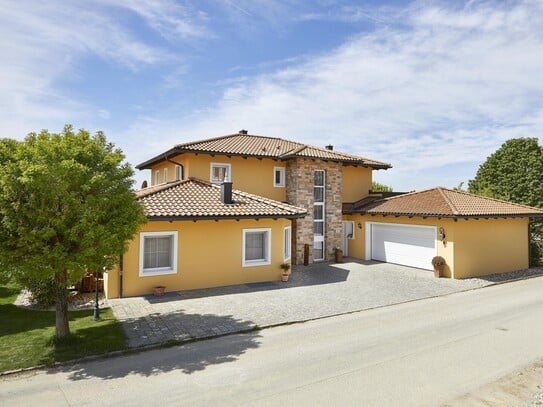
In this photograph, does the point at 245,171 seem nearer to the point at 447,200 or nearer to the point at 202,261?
the point at 202,261

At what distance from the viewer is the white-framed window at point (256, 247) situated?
16641 mm

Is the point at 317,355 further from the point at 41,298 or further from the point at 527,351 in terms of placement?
the point at 41,298

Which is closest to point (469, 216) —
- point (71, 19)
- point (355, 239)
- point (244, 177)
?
point (355, 239)

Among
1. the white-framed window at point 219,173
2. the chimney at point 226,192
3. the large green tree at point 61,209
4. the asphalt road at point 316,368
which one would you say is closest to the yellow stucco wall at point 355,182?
the white-framed window at point 219,173

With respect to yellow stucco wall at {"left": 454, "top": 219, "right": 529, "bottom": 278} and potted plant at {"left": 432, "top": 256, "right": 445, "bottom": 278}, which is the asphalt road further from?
yellow stucco wall at {"left": 454, "top": 219, "right": 529, "bottom": 278}

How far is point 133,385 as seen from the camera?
7258 mm

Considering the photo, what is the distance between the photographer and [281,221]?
17.4 metres

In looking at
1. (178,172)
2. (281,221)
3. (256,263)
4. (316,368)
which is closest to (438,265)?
(281,221)

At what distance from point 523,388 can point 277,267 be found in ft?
36.4

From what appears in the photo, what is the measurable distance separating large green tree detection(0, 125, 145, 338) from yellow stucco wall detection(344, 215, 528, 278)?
15.8m

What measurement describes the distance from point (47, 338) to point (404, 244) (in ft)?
59.7

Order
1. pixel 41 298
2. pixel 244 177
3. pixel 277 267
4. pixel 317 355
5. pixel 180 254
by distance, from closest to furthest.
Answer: pixel 317 355 < pixel 41 298 < pixel 180 254 < pixel 277 267 < pixel 244 177

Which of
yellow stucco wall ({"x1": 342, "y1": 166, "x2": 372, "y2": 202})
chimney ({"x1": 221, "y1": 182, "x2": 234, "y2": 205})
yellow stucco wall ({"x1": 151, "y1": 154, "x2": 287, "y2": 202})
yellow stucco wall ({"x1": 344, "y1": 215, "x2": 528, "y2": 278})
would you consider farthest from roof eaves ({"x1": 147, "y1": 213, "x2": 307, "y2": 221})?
yellow stucco wall ({"x1": 342, "y1": 166, "x2": 372, "y2": 202})

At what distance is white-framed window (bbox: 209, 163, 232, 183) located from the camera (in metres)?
20.9
